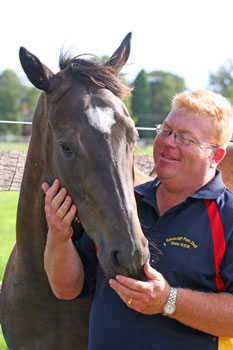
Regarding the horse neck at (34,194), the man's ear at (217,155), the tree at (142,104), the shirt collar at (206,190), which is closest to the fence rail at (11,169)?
the horse neck at (34,194)

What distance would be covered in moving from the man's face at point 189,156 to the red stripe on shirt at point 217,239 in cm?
23

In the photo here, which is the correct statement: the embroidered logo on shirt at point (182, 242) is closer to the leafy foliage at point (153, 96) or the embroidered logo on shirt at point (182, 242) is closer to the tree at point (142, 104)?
the leafy foliage at point (153, 96)

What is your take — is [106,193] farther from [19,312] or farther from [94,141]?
[19,312]

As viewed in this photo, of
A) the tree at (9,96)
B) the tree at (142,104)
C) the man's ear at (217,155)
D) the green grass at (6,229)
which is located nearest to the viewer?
the man's ear at (217,155)

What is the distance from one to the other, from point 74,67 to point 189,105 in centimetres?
71

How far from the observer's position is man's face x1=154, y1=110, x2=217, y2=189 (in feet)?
7.79

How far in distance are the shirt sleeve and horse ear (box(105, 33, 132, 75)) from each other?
111 centimetres

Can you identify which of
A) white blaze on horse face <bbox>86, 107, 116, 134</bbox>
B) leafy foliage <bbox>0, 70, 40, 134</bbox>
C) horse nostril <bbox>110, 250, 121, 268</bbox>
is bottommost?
leafy foliage <bbox>0, 70, 40, 134</bbox>

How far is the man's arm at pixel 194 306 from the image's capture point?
198 centimetres

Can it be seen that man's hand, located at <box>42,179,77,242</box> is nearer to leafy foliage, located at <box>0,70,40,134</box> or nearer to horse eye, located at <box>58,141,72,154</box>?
horse eye, located at <box>58,141,72,154</box>

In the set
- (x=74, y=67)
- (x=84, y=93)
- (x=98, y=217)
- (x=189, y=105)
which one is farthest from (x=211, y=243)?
(x=74, y=67)

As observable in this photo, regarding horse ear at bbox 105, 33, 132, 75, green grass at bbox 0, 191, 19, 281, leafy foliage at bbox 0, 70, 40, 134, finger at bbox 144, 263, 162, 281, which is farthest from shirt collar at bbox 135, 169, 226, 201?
leafy foliage at bbox 0, 70, 40, 134

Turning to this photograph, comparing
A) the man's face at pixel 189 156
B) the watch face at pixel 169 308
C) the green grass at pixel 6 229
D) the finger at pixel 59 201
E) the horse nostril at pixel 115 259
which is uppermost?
the man's face at pixel 189 156

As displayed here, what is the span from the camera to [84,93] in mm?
2336
